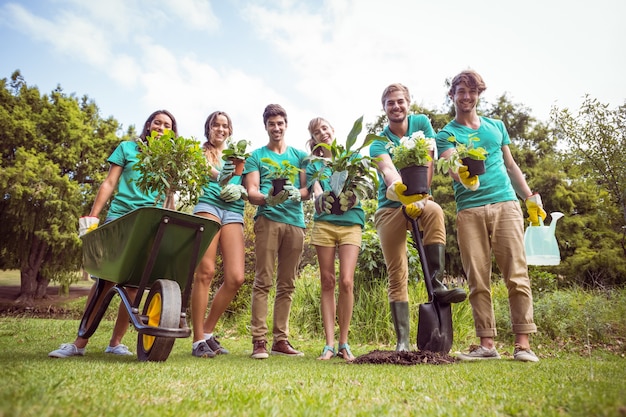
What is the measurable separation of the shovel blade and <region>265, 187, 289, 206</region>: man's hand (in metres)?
1.25

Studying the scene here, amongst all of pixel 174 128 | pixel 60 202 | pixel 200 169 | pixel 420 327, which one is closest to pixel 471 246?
pixel 420 327

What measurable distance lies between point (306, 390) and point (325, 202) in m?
1.68

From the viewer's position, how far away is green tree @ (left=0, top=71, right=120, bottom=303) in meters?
12.3

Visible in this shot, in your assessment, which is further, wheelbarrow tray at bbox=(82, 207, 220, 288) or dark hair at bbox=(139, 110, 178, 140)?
dark hair at bbox=(139, 110, 178, 140)

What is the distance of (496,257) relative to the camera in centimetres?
308

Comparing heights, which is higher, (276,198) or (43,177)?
(43,177)

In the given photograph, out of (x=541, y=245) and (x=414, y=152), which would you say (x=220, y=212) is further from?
(x=541, y=245)

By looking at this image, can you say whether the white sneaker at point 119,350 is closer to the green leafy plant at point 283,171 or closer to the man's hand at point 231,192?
the man's hand at point 231,192

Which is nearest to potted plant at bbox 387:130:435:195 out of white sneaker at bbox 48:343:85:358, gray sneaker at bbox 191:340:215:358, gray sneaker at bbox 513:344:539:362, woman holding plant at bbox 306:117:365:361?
woman holding plant at bbox 306:117:365:361

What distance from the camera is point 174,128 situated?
3.42 m

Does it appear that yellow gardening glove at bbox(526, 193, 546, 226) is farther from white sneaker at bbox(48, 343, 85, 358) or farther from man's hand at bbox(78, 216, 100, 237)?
white sneaker at bbox(48, 343, 85, 358)

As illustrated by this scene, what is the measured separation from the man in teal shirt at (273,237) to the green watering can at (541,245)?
1.77m

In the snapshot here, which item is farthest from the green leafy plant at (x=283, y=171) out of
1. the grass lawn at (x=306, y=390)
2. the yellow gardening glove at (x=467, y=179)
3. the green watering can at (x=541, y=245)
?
the green watering can at (x=541, y=245)

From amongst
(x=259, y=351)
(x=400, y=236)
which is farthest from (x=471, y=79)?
(x=259, y=351)
